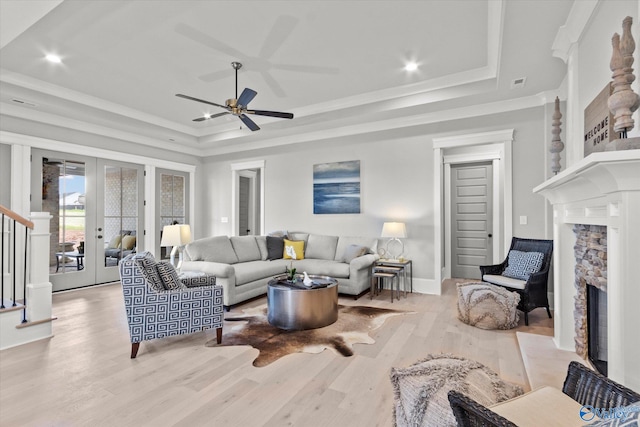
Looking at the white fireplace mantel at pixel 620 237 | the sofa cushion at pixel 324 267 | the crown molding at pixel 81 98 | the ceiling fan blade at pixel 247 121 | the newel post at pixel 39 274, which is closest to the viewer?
the white fireplace mantel at pixel 620 237

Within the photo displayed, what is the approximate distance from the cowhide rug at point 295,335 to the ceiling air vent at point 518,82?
3.01 meters

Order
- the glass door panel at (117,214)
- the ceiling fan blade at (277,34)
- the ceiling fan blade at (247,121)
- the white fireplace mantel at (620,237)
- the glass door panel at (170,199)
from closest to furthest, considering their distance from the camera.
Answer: the white fireplace mantel at (620,237), the ceiling fan blade at (277,34), the ceiling fan blade at (247,121), the glass door panel at (117,214), the glass door panel at (170,199)

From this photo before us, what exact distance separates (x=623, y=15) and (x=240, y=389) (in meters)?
3.33

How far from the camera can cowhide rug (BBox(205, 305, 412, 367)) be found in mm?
2842

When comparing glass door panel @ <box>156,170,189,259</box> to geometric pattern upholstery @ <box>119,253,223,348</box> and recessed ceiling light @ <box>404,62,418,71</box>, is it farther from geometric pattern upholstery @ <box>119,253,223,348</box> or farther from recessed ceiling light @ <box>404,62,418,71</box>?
recessed ceiling light @ <box>404,62,418,71</box>

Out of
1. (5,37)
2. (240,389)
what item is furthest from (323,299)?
(5,37)

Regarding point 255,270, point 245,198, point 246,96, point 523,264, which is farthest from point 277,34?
point 245,198

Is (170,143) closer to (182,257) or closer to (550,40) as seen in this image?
(182,257)

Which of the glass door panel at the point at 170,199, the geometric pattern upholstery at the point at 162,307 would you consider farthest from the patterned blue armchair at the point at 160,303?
the glass door panel at the point at 170,199

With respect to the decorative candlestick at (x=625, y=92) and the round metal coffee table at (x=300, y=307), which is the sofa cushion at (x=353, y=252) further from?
the decorative candlestick at (x=625, y=92)

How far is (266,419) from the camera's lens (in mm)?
1881

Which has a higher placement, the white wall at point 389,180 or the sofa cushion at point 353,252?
the white wall at point 389,180

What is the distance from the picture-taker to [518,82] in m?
3.75

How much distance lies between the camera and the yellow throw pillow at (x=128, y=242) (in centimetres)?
586
